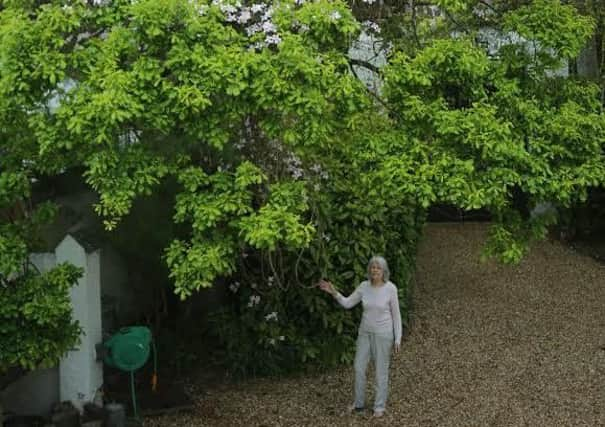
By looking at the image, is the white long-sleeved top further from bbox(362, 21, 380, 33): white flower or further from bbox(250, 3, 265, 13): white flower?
bbox(250, 3, 265, 13): white flower

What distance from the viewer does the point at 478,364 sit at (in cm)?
855

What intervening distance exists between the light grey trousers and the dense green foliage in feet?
5.09

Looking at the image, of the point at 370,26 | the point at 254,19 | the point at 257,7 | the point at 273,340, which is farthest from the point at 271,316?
the point at 257,7

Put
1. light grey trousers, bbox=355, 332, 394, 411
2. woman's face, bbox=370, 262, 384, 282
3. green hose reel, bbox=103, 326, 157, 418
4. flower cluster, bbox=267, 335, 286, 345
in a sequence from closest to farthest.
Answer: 1. green hose reel, bbox=103, 326, 157, 418
2. woman's face, bbox=370, 262, 384, 282
3. light grey trousers, bbox=355, 332, 394, 411
4. flower cluster, bbox=267, 335, 286, 345

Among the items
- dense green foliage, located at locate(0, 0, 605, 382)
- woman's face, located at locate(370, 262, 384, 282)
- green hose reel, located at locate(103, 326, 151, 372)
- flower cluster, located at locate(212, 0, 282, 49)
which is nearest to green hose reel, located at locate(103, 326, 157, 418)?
green hose reel, located at locate(103, 326, 151, 372)

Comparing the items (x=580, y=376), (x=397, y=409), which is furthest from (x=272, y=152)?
(x=580, y=376)

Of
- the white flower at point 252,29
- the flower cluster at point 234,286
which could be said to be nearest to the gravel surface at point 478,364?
the flower cluster at point 234,286

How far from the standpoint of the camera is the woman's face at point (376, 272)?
694cm

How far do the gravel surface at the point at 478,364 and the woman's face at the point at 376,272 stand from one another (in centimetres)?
117

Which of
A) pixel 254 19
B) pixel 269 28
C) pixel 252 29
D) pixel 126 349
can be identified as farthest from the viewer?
pixel 126 349

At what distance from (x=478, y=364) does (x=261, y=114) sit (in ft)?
14.7

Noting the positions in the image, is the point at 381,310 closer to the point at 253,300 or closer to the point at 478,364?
the point at 253,300

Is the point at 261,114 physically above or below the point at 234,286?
above

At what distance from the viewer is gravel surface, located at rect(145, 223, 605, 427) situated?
7.34 m
